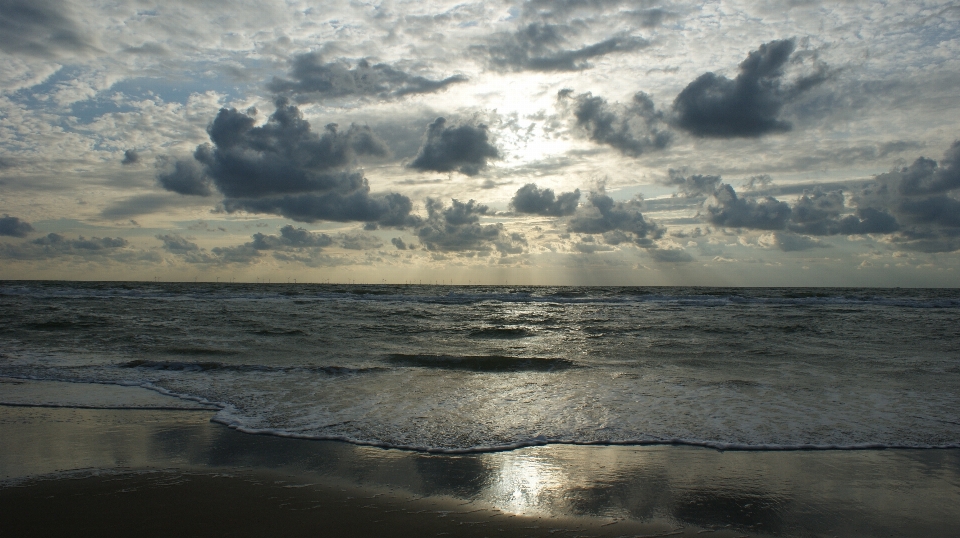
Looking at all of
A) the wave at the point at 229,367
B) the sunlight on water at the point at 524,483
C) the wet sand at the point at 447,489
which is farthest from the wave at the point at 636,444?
the wave at the point at 229,367

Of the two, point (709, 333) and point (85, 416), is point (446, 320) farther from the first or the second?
point (85, 416)

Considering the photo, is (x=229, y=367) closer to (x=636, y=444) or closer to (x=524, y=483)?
(x=524, y=483)

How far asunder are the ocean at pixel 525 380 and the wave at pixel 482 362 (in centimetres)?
7

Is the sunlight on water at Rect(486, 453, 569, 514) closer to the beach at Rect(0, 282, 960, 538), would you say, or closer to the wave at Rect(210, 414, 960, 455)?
the beach at Rect(0, 282, 960, 538)

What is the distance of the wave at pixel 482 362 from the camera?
12555 millimetres

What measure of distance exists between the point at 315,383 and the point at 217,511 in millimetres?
5849

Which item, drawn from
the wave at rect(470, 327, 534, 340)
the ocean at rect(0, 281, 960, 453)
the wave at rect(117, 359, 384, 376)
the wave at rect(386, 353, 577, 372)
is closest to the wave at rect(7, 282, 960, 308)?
the wave at rect(470, 327, 534, 340)

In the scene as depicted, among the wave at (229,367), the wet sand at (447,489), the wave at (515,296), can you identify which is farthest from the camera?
the wave at (515,296)

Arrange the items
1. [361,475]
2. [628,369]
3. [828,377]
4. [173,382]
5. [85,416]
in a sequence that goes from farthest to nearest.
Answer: [628,369], [828,377], [173,382], [85,416], [361,475]

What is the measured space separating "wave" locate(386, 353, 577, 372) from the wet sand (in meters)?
6.07

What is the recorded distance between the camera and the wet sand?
170 inches

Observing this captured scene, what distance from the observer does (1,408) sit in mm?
7980

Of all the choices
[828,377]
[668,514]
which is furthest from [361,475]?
[828,377]

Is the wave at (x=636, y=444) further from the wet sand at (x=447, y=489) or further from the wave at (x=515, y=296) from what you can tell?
the wave at (x=515, y=296)
